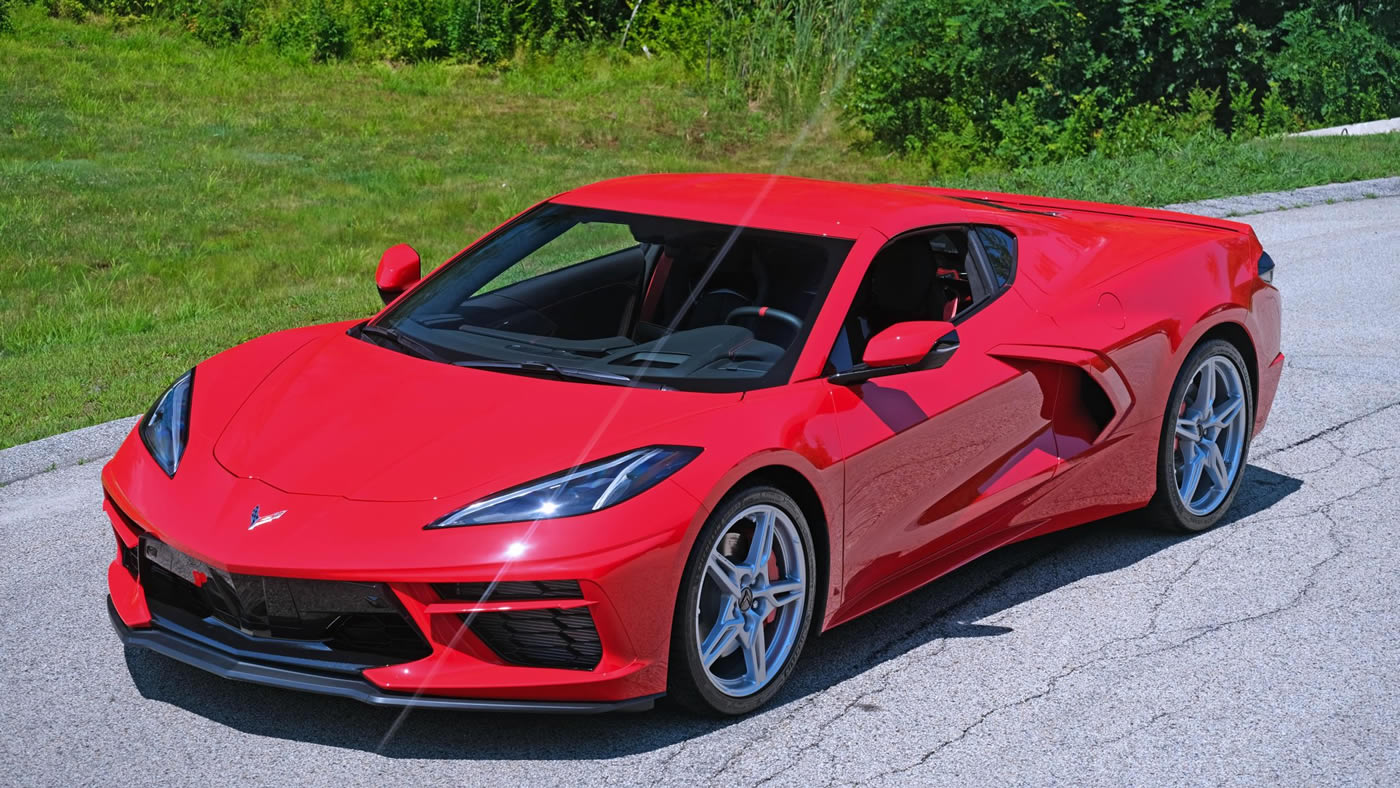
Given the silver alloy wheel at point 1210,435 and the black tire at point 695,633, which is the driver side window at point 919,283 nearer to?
the black tire at point 695,633

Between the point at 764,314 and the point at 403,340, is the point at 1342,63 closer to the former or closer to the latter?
the point at 764,314

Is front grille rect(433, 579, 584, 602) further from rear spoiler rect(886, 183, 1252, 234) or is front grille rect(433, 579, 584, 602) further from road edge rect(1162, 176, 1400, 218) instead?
road edge rect(1162, 176, 1400, 218)

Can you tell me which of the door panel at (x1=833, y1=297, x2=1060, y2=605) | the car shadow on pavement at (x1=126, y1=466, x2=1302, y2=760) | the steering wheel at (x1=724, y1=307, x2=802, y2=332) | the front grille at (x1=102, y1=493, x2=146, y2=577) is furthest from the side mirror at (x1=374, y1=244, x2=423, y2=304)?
the door panel at (x1=833, y1=297, x2=1060, y2=605)

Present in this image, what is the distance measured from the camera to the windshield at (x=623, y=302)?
15.1 ft

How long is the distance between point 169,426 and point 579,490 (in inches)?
55.6

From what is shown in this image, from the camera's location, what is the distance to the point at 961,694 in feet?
14.5

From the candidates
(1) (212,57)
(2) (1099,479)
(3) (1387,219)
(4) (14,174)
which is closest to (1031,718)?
(2) (1099,479)

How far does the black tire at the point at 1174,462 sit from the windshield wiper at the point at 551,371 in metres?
2.20

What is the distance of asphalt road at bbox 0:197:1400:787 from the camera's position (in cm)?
393

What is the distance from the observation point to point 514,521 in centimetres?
380

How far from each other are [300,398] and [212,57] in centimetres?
1837

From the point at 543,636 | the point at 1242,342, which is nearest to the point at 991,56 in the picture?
the point at 1242,342

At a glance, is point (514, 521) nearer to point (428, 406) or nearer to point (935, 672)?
point (428, 406)

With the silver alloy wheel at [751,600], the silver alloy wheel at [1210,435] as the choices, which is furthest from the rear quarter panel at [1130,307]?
the silver alloy wheel at [751,600]
